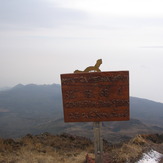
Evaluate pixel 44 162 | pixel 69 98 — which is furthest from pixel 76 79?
pixel 44 162

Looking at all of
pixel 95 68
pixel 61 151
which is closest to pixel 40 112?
pixel 61 151

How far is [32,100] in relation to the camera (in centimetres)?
14362

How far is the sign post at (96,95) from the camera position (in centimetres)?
678

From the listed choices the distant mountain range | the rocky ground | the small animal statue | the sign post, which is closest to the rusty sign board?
the sign post

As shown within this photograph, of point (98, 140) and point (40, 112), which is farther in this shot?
point (40, 112)

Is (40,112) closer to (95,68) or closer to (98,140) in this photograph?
(98,140)

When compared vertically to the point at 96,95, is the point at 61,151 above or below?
below

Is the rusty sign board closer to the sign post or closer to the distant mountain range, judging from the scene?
the sign post

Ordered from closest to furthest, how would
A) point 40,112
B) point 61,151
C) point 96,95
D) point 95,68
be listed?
1. point 96,95
2. point 95,68
3. point 61,151
4. point 40,112

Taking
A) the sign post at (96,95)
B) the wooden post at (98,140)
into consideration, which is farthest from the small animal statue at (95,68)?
the wooden post at (98,140)

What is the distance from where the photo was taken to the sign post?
22.2ft

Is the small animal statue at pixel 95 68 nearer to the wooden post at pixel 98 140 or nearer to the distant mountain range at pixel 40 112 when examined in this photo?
the wooden post at pixel 98 140

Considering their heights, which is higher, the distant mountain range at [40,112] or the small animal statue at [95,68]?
the small animal statue at [95,68]

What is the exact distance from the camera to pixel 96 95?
6.78 m
